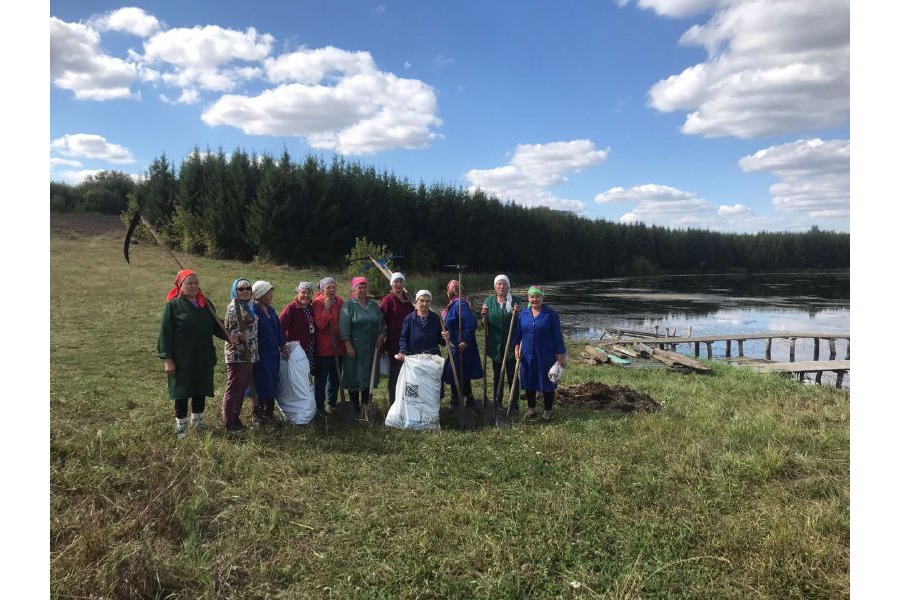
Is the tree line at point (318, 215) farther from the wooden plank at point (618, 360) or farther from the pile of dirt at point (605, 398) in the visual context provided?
the pile of dirt at point (605, 398)

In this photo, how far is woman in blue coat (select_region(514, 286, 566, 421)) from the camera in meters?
5.96

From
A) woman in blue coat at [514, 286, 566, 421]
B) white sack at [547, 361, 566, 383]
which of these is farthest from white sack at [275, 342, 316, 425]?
white sack at [547, 361, 566, 383]

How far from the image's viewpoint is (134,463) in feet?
14.1

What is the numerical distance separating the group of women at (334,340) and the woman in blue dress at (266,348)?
A: 1 cm

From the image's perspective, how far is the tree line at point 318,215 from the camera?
3055 centimetres

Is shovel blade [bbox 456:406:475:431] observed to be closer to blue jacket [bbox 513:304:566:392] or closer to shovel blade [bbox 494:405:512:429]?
shovel blade [bbox 494:405:512:429]

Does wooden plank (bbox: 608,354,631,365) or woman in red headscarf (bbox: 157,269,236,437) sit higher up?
woman in red headscarf (bbox: 157,269,236,437)

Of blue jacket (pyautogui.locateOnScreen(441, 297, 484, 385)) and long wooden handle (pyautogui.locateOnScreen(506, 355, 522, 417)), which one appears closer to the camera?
long wooden handle (pyautogui.locateOnScreen(506, 355, 522, 417))

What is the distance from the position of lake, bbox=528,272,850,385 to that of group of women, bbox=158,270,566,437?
1163cm

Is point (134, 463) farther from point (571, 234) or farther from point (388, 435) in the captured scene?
point (571, 234)

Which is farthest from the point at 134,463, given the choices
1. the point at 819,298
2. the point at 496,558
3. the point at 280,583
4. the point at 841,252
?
the point at 841,252

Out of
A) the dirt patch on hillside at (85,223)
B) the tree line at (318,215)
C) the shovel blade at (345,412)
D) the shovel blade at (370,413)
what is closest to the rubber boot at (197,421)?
the shovel blade at (345,412)
